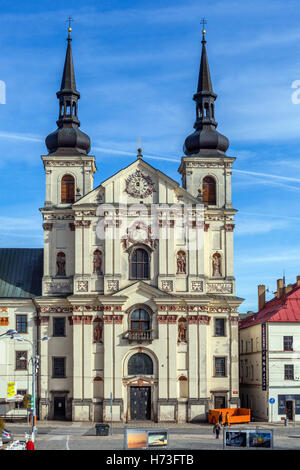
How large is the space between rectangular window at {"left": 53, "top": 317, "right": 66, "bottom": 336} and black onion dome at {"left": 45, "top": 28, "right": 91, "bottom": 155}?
49.4 ft

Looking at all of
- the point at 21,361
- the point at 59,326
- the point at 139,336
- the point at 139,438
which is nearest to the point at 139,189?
the point at 139,336

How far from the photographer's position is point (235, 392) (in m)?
65.1

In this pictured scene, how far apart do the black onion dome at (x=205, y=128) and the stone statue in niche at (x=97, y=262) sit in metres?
13.2

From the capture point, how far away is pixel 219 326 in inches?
2618

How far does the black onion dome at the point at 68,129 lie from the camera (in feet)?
228

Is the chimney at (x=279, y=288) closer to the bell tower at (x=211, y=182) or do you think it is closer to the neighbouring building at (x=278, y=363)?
the neighbouring building at (x=278, y=363)

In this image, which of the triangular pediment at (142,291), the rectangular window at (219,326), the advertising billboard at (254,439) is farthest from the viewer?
the rectangular window at (219,326)

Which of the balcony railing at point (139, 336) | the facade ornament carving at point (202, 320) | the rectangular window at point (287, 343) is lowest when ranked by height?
the rectangular window at point (287, 343)

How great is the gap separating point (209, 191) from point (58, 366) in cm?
2055

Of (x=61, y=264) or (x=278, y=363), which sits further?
(x=61, y=264)

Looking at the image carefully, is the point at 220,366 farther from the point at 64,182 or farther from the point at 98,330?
the point at 64,182

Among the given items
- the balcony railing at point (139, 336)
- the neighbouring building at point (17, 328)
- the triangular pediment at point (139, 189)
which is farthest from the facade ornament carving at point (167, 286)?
the neighbouring building at point (17, 328)

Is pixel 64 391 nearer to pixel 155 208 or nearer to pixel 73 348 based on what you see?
pixel 73 348
